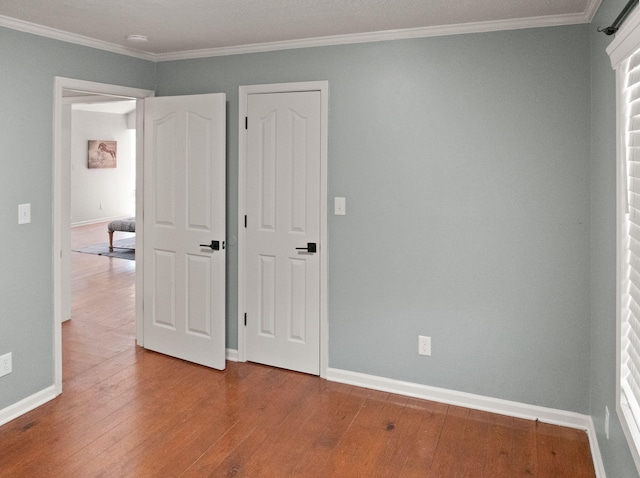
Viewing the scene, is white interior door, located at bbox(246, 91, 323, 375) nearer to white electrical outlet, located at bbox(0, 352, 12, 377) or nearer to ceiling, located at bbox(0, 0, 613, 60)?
ceiling, located at bbox(0, 0, 613, 60)

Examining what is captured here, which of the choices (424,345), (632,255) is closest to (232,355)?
(424,345)

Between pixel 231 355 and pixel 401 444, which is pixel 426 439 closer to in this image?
pixel 401 444

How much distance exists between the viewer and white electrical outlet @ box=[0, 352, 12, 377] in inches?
124

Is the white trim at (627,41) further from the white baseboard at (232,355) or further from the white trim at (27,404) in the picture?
the white trim at (27,404)

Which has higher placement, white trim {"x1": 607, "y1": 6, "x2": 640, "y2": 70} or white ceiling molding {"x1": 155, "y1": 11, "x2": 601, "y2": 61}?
white ceiling molding {"x1": 155, "y1": 11, "x2": 601, "y2": 61}

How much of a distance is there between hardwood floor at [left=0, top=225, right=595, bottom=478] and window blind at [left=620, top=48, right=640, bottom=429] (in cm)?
94

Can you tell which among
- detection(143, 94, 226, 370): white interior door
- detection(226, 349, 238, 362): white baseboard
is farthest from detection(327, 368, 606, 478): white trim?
detection(143, 94, 226, 370): white interior door

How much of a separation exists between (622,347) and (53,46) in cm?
357

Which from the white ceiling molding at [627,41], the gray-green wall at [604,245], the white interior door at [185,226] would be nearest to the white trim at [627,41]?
the white ceiling molding at [627,41]

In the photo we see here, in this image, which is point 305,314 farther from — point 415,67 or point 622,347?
point 622,347

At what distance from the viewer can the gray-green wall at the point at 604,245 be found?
2.29 metres

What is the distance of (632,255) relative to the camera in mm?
2006

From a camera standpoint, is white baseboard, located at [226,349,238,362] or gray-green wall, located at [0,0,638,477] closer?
gray-green wall, located at [0,0,638,477]

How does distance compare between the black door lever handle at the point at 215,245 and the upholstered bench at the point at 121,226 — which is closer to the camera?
the black door lever handle at the point at 215,245
